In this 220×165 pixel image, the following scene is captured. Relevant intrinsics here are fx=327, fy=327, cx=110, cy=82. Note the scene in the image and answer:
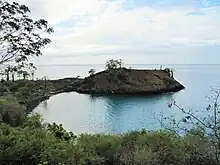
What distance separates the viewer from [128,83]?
55.1 meters

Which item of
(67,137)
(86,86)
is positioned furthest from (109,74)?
(67,137)

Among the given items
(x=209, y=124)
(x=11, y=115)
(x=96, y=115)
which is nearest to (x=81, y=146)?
(x=209, y=124)

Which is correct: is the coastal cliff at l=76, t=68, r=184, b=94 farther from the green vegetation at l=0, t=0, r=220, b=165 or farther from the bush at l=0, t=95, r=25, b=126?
the green vegetation at l=0, t=0, r=220, b=165

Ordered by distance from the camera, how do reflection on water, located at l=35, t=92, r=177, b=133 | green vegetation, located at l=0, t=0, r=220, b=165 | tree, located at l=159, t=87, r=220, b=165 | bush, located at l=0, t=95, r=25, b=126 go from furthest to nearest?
reflection on water, located at l=35, t=92, r=177, b=133, bush, located at l=0, t=95, r=25, b=126, green vegetation, located at l=0, t=0, r=220, b=165, tree, located at l=159, t=87, r=220, b=165

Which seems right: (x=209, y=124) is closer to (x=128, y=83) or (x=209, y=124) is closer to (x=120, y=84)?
(x=120, y=84)

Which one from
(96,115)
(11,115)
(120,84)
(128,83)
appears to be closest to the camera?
(11,115)

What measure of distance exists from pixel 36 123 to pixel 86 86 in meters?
42.8

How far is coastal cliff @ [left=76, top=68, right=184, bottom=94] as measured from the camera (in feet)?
175

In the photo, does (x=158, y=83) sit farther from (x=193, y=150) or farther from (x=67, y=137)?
(x=193, y=150)

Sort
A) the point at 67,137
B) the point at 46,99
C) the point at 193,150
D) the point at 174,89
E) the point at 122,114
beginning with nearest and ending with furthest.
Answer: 1. the point at 193,150
2. the point at 67,137
3. the point at 122,114
4. the point at 46,99
5. the point at 174,89

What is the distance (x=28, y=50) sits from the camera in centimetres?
916

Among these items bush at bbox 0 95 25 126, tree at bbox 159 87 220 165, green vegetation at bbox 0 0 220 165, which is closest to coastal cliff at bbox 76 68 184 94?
bush at bbox 0 95 25 126

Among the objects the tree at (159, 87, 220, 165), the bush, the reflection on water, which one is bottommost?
the reflection on water

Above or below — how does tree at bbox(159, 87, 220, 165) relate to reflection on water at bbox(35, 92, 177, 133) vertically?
above
